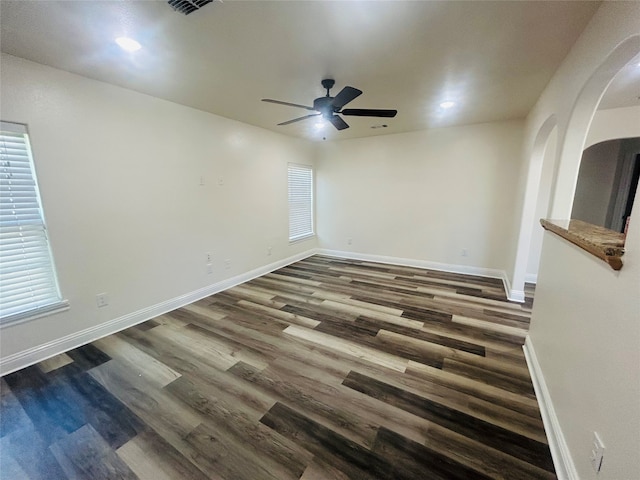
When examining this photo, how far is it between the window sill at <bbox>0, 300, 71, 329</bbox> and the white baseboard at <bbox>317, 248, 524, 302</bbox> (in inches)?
173

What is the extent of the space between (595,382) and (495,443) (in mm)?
689

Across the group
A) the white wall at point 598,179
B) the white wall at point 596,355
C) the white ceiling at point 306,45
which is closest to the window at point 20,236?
the white ceiling at point 306,45

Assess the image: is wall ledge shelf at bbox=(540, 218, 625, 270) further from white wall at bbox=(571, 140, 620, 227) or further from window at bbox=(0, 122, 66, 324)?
white wall at bbox=(571, 140, 620, 227)

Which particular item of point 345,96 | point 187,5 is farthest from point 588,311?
point 187,5

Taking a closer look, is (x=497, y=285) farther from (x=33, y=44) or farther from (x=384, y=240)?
(x=33, y=44)

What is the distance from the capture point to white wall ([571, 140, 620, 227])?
14.6ft

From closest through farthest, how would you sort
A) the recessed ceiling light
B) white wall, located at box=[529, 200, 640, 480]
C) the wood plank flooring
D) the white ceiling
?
1. white wall, located at box=[529, 200, 640, 480]
2. the wood plank flooring
3. the white ceiling
4. the recessed ceiling light

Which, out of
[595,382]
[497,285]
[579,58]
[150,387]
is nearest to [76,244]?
[150,387]

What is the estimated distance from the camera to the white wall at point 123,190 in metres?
2.22

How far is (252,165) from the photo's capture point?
Answer: 422 centimetres

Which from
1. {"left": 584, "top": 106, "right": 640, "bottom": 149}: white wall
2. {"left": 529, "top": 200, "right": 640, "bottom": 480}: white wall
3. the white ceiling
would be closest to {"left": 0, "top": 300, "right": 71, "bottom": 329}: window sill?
the white ceiling

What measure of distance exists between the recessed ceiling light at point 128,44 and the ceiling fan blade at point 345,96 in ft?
5.13

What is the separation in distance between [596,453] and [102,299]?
3784 millimetres

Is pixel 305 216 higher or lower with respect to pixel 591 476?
higher
